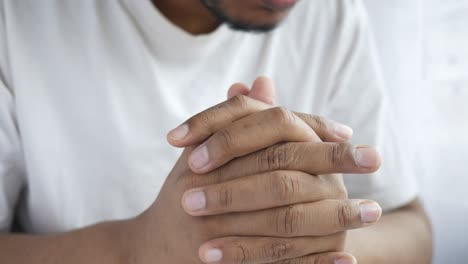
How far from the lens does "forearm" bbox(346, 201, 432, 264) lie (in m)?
0.78

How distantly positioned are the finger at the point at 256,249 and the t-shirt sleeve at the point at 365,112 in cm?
40

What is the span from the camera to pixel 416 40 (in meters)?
1.32

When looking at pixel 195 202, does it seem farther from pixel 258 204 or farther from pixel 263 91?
pixel 263 91

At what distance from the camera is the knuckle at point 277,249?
589 mm

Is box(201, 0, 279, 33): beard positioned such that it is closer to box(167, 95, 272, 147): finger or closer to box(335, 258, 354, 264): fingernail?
box(167, 95, 272, 147): finger

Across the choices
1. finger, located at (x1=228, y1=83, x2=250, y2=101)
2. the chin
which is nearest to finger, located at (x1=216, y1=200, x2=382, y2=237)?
finger, located at (x1=228, y1=83, x2=250, y2=101)

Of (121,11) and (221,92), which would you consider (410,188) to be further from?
(121,11)

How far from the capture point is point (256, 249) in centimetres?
59

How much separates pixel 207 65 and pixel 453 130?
0.75m

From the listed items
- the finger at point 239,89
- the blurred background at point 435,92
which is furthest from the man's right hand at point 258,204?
the blurred background at point 435,92

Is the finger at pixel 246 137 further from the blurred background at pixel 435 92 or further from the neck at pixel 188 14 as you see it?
the blurred background at pixel 435 92

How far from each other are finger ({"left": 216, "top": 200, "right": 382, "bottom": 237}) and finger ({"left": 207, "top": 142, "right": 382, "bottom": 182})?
43mm

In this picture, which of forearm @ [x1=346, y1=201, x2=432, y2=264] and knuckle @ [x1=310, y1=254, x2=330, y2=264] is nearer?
knuckle @ [x1=310, y1=254, x2=330, y2=264]

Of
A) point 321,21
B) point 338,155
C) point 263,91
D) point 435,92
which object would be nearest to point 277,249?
point 338,155
